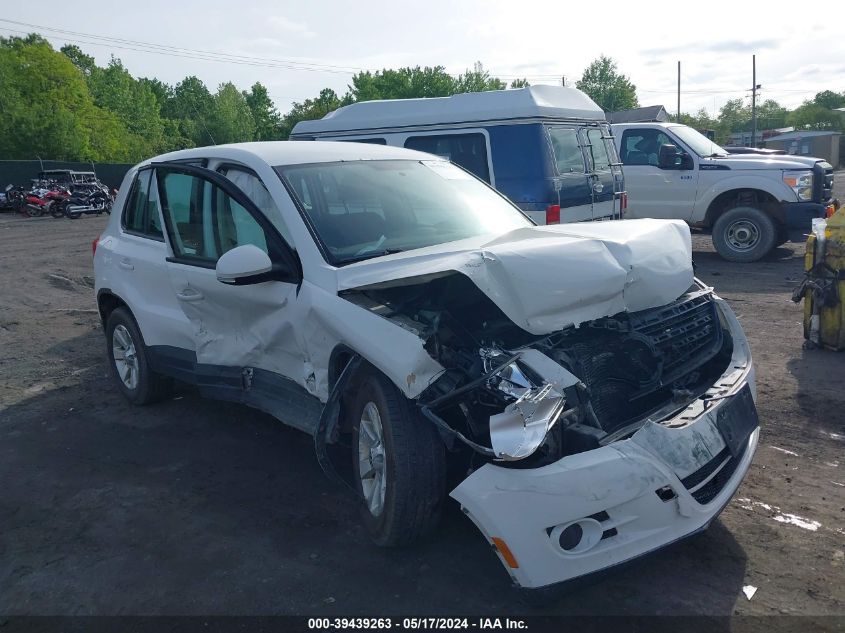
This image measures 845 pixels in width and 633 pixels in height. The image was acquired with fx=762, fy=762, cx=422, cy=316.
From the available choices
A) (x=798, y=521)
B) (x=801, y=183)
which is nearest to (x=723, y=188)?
(x=801, y=183)

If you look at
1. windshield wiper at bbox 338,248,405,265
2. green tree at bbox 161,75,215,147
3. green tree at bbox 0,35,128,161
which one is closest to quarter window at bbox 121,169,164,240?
windshield wiper at bbox 338,248,405,265

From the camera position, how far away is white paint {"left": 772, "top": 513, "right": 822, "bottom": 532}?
3589mm

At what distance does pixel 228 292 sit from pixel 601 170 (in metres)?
6.49

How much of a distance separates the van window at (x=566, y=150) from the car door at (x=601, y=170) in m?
0.20

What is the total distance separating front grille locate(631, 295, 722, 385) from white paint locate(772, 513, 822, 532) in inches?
32.8

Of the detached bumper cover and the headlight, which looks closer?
the detached bumper cover

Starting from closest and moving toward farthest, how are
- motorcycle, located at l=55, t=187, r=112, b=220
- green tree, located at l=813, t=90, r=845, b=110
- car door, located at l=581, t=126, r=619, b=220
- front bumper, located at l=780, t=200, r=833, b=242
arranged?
car door, located at l=581, t=126, r=619, b=220 < front bumper, located at l=780, t=200, r=833, b=242 < motorcycle, located at l=55, t=187, r=112, b=220 < green tree, located at l=813, t=90, r=845, b=110

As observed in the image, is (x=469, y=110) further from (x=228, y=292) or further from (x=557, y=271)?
(x=557, y=271)

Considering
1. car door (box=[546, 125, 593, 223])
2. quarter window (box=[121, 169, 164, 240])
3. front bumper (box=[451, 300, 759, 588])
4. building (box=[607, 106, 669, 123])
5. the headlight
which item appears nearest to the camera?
front bumper (box=[451, 300, 759, 588])

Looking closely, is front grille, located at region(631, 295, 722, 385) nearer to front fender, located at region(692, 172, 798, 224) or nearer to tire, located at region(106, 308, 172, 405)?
tire, located at region(106, 308, 172, 405)

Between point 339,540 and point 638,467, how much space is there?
1.59 meters

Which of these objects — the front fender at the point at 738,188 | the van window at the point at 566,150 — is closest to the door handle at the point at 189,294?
the van window at the point at 566,150

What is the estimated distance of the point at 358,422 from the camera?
365 cm

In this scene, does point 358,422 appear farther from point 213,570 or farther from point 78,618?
point 78,618
